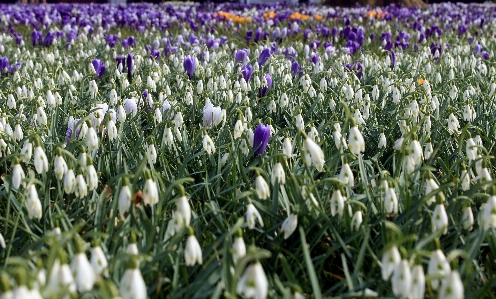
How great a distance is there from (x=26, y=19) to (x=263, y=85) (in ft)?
32.2

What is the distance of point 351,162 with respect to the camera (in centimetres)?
341

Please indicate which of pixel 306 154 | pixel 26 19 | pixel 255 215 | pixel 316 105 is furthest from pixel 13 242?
pixel 26 19

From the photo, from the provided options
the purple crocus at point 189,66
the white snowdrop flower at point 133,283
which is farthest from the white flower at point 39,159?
the purple crocus at point 189,66

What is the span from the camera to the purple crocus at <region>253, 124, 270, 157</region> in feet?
10.4

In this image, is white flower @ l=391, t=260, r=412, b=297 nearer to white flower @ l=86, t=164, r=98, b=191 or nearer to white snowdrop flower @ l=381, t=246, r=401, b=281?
white snowdrop flower @ l=381, t=246, r=401, b=281

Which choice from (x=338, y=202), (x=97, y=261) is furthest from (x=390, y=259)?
(x=97, y=261)

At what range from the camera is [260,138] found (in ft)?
10.5

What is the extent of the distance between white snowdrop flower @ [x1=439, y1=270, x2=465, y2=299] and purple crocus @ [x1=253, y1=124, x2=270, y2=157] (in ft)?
5.24

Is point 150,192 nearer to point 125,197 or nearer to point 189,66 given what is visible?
point 125,197

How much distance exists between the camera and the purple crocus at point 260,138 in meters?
3.18

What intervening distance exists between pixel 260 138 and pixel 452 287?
166 cm

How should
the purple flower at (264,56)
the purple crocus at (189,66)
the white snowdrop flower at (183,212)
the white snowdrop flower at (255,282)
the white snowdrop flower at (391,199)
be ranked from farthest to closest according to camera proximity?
the purple flower at (264,56)
the purple crocus at (189,66)
the white snowdrop flower at (391,199)
the white snowdrop flower at (183,212)
the white snowdrop flower at (255,282)

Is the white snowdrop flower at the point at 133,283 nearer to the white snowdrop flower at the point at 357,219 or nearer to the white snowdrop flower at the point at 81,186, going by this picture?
the white snowdrop flower at the point at 81,186

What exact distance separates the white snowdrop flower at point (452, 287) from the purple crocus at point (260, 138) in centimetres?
160
